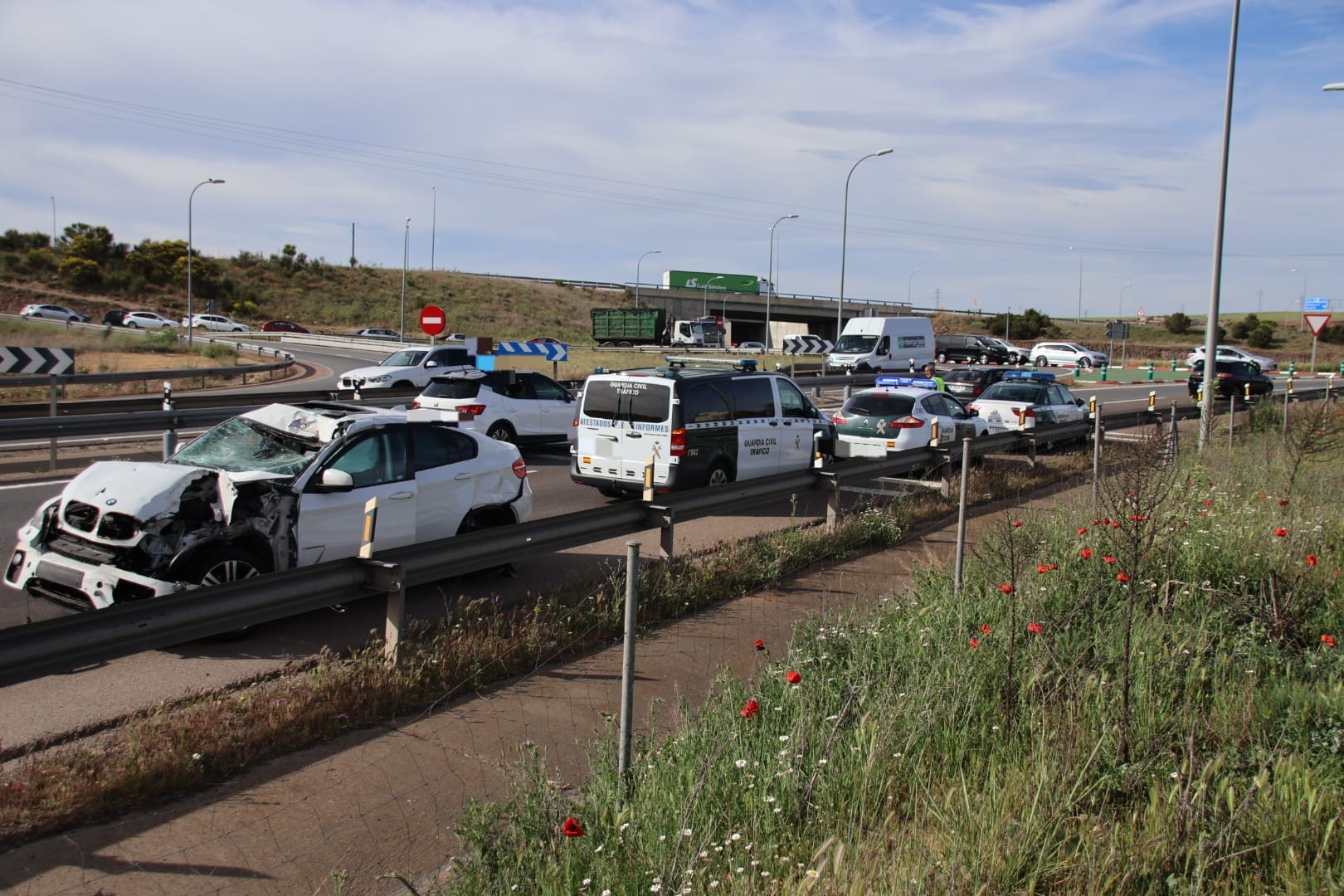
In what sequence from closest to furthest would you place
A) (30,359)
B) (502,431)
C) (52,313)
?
(502,431) < (30,359) < (52,313)

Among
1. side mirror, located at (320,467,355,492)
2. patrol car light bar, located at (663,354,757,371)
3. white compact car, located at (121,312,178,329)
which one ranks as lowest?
side mirror, located at (320,467,355,492)

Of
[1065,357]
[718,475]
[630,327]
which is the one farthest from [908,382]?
[630,327]

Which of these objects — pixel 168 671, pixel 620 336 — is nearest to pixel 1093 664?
pixel 168 671

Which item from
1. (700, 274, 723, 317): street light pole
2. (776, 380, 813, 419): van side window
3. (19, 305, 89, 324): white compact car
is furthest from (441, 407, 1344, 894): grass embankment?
(700, 274, 723, 317): street light pole

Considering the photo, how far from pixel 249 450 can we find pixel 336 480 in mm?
1110

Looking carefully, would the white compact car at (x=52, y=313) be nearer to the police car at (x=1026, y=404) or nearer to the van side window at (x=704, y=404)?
the police car at (x=1026, y=404)

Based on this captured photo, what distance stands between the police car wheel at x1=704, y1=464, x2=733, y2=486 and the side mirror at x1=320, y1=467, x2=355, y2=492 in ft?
19.4

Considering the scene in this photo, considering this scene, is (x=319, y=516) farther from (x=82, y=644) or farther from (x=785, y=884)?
(x=785, y=884)

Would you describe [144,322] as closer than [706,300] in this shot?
Yes

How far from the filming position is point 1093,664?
5770 millimetres

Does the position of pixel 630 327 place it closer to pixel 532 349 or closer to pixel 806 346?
pixel 806 346

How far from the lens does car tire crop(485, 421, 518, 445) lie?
731 inches

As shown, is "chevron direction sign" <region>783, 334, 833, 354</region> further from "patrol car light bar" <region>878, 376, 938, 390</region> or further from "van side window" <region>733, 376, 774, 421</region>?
"van side window" <region>733, 376, 774, 421</region>

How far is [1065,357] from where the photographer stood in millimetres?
59188
